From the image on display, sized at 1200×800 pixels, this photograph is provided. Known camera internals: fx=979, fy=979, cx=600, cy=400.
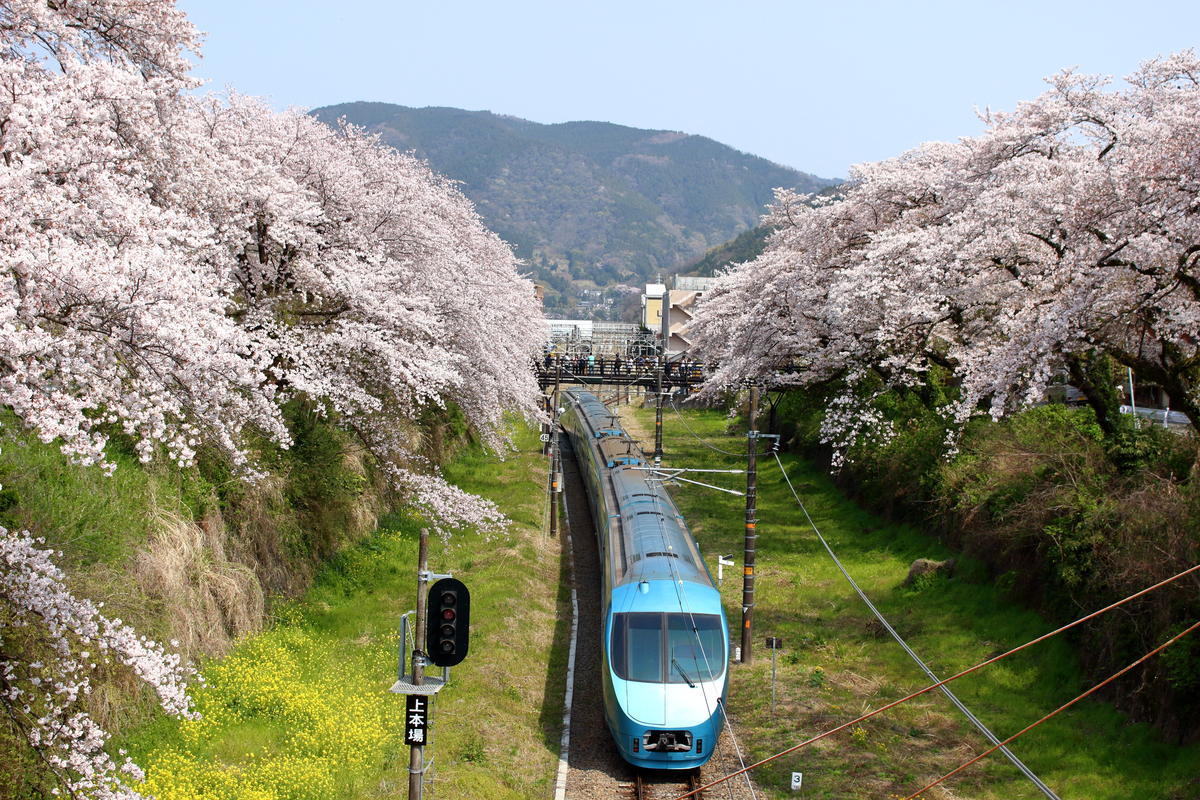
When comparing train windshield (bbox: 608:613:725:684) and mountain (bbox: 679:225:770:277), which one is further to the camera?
mountain (bbox: 679:225:770:277)

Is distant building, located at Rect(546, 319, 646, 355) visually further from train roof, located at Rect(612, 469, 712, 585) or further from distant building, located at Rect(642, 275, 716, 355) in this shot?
train roof, located at Rect(612, 469, 712, 585)

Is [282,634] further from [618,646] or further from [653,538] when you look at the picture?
[653,538]

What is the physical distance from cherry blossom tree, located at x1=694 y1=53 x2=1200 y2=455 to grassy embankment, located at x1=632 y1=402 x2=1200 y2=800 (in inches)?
151

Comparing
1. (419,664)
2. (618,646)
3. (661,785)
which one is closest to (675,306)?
(618,646)

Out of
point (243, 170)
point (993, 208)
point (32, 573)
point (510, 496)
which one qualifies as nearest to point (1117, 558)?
point (993, 208)

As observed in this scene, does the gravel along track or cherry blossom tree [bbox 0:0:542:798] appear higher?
cherry blossom tree [bbox 0:0:542:798]

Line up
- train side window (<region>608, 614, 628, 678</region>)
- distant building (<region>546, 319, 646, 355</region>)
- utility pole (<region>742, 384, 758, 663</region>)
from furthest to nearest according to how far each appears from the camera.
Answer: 1. distant building (<region>546, 319, 646, 355</region>)
2. utility pole (<region>742, 384, 758, 663</region>)
3. train side window (<region>608, 614, 628, 678</region>)

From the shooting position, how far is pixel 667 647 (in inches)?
570

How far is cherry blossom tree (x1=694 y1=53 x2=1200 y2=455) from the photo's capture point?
585 inches

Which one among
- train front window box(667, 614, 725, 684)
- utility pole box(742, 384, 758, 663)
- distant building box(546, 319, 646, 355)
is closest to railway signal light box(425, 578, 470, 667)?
train front window box(667, 614, 725, 684)

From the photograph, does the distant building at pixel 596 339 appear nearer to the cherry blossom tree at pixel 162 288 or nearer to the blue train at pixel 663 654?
the cherry blossom tree at pixel 162 288

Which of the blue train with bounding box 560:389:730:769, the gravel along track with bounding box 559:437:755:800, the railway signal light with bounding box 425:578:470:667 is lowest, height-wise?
the gravel along track with bounding box 559:437:755:800

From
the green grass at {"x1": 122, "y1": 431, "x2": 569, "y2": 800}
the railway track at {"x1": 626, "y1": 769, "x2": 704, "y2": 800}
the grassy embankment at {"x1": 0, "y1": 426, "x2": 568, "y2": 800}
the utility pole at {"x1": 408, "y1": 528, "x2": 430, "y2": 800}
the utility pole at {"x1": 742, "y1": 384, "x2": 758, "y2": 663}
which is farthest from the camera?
the utility pole at {"x1": 742, "y1": 384, "x2": 758, "y2": 663}

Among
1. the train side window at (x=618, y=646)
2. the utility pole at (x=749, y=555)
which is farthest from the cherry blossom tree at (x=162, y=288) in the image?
the train side window at (x=618, y=646)
